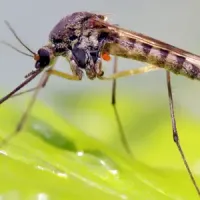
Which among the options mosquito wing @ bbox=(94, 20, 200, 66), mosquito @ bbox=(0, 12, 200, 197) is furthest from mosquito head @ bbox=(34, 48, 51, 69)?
mosquito wing @ bbox=(94, 20, 200, 66)

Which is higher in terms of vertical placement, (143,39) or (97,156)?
(143,39)

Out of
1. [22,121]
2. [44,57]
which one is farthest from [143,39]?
[22,121]

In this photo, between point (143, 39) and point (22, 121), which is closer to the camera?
point (22, 121)

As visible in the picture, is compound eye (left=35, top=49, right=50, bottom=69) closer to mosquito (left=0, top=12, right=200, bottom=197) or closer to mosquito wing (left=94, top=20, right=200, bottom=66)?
mosquito (left=0, top=12, right=200, bottom=197)

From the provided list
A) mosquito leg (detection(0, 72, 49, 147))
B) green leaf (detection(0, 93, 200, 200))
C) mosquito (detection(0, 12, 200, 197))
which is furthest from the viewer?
mosquito (detection(0, 12, 200, 197))

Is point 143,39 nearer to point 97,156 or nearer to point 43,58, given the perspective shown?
point 43,58

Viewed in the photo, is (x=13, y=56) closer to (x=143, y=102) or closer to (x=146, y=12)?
(x=146, y=12)

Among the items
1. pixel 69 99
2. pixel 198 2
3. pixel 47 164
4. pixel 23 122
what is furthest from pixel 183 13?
pixel 47 164

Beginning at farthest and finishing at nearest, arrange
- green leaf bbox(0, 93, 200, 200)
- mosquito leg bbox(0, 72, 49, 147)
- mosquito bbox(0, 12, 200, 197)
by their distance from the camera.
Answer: mosquito bbox(0, 12, 200, 197)
mosquito leg bbox(0, 72, 49, 147)
green leaf bbox(0, 93, 200, 200)

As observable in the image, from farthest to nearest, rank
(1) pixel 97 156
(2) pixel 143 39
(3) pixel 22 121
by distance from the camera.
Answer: (2) pixel 143 39, (3) pixel 22 121, (1) pixel 97 156
